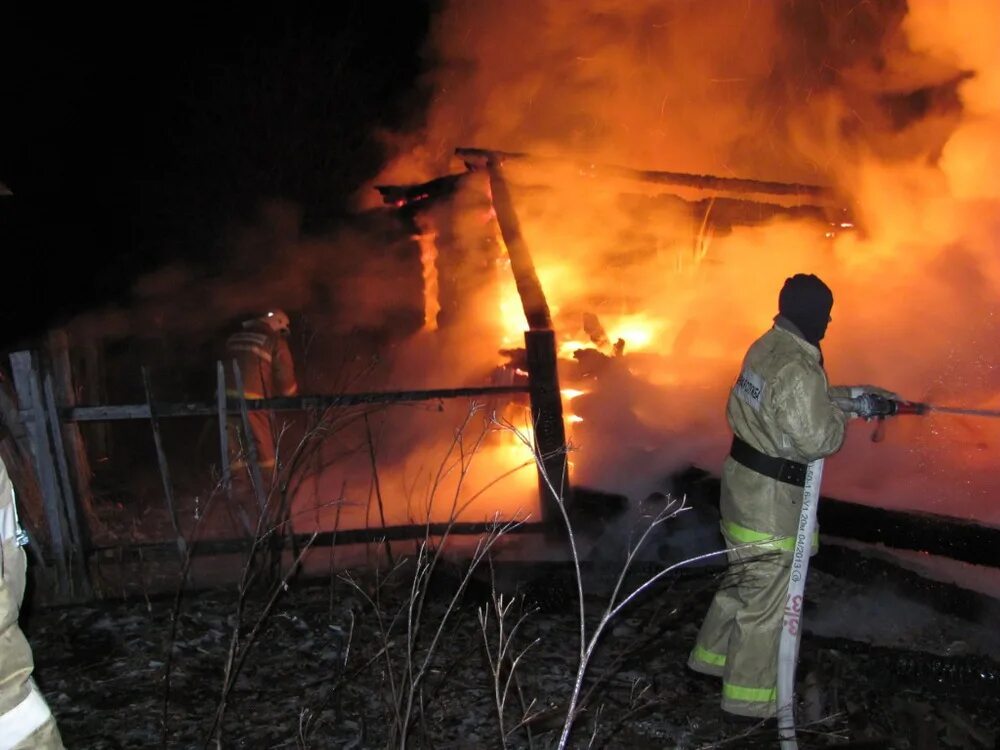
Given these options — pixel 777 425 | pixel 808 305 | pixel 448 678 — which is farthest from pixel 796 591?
pixel 448 678

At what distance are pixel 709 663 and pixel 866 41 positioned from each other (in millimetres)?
9821

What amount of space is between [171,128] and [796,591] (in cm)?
1331

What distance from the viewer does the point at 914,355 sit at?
28.6ft

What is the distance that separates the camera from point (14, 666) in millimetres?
1914

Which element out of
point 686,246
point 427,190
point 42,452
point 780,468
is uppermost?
point 427,190

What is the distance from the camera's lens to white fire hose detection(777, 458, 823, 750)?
369 cm

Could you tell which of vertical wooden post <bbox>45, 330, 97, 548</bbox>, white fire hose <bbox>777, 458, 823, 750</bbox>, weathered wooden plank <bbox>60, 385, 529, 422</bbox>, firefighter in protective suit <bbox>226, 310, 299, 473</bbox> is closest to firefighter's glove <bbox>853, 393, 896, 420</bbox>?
white fire hose <bbox>777, 458, 823, 750</bbox>

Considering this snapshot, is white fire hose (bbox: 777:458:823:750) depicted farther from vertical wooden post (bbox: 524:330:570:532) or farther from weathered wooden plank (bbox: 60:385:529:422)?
weathered wooden plank (bbox: 60:385:529:422)

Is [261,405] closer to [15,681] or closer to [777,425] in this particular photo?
[777,425]

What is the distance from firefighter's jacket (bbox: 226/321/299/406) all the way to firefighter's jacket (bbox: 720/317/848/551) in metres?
4.53

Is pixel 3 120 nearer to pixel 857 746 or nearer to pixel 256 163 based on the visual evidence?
pixel 256 163

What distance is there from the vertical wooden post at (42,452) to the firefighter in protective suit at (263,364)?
2.25 m

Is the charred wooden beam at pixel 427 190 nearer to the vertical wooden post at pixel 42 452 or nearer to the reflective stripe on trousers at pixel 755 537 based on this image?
the vertical wooden post at pixel 42 452

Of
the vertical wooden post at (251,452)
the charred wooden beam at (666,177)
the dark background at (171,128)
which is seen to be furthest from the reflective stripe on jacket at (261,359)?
the dark background at (171,128)
